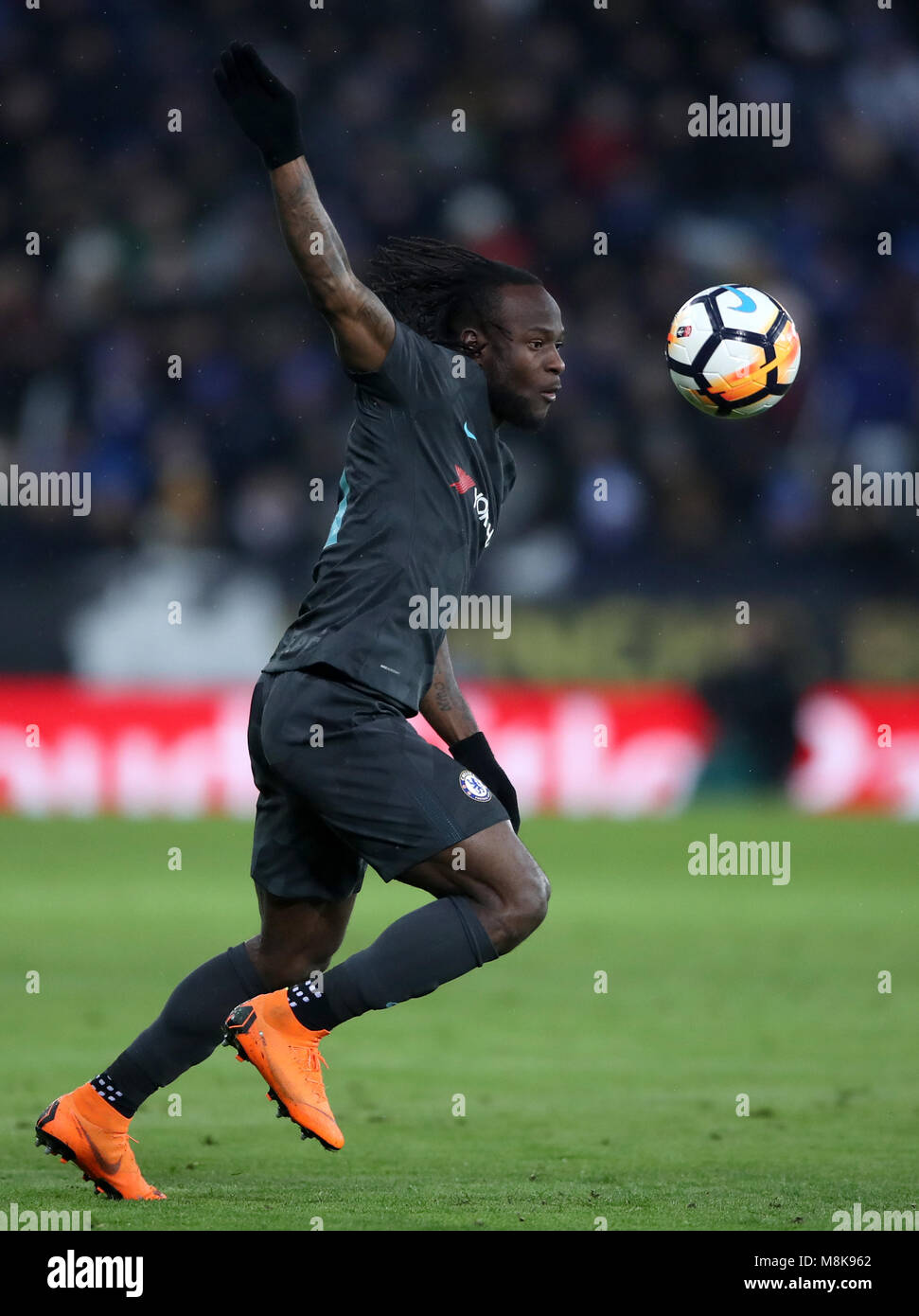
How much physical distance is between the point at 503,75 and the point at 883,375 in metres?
5.33

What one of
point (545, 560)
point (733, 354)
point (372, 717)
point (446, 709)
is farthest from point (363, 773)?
point (545, 560)

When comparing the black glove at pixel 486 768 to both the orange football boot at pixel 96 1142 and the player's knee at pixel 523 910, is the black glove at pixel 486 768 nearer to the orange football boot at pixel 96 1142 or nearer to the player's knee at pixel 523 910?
the player's knee at pixel 523 910

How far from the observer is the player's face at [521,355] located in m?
4.59

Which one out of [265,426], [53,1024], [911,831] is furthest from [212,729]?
[53,1024]

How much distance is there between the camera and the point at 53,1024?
720 centimetres

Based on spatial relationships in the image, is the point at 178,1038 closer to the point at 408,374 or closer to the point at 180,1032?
the point at 180,1032

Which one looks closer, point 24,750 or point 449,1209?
point 449,1209

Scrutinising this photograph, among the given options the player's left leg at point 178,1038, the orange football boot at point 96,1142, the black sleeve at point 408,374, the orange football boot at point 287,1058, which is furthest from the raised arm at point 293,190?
the orange football boot at point 96,1142

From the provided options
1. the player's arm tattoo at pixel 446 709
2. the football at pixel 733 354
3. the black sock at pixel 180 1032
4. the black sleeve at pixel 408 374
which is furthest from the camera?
the football at pixel 733 354

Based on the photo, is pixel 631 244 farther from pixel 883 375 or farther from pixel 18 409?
pixel 18 409

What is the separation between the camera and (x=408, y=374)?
14.2 ft

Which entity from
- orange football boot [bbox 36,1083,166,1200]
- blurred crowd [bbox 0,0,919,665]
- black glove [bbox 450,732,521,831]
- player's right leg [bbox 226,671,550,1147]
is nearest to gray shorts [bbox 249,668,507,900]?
player's right leg [bbox 226,671,550,1147]

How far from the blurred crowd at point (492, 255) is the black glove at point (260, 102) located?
32.0 ft

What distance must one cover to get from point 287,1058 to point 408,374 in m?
1.63
